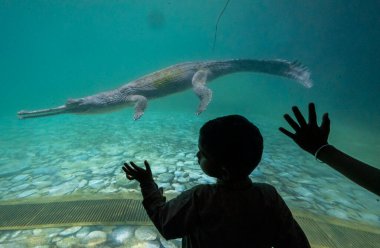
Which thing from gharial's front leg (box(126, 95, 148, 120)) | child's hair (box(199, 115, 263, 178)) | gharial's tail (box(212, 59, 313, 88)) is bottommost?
child's hair (box(199, 115, 263, 178))

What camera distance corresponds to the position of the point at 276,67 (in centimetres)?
864

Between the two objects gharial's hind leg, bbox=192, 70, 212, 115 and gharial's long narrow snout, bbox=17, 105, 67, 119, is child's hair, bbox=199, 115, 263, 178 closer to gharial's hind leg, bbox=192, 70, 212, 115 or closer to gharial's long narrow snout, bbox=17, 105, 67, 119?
gharial's hind leg, bbox=192, 70, 212, 115

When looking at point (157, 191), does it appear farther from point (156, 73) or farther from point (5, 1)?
point (5, 1)

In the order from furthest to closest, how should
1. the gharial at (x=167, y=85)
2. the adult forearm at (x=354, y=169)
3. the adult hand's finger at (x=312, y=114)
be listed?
the gharial at (x=167, y=85), the adult hand's finger at (x=312, y=114), the adult forearm at (x=354, y=169)

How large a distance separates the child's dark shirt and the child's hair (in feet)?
0.38

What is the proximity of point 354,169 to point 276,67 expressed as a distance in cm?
768

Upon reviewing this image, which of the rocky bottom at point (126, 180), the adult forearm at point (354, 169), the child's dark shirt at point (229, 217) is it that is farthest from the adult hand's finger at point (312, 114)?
the rocky bottom at point (126, 180)

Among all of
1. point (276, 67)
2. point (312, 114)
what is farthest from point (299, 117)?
point (276, 67)

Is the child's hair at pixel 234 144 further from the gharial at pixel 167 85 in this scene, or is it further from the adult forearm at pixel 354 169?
the gharial at pixel 167 85

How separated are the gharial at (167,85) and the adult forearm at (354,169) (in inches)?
207

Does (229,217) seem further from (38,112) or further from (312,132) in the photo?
(38,112)

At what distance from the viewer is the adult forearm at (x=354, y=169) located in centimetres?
140

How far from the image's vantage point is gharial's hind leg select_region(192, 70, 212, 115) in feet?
23.7

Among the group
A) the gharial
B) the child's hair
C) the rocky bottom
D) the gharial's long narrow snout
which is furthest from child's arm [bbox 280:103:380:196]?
the gharial's long narrow snout
